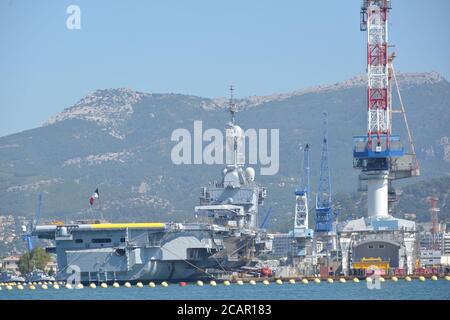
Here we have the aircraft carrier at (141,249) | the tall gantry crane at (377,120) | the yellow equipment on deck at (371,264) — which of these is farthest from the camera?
the tall gantry crane at (377,120)

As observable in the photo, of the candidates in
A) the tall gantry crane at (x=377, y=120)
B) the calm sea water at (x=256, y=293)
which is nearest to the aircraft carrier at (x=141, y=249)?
the calm sea water at (x=256, y=293)

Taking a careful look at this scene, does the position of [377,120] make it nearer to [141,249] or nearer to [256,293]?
[141,249]

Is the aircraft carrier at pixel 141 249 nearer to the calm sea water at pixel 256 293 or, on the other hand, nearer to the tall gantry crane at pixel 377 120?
the calm sea water at pixel 256 293

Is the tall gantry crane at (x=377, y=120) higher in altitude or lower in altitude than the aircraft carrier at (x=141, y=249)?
higher

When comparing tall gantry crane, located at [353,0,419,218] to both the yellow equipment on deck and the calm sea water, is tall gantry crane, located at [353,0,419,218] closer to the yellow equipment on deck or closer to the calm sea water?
the yellow equipment on deck

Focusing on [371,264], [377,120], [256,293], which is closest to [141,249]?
[256,293]

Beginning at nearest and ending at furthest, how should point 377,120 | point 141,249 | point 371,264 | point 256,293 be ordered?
point 256,293
point 141,249
point 371,264
point 377,120

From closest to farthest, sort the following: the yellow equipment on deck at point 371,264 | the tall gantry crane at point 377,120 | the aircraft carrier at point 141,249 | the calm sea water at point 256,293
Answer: the calm sea water at point 256,293
the aircraft carrier at point 141,249
the yellow equipment on deck at point 371,264
the tall gantry crane at point 377,120

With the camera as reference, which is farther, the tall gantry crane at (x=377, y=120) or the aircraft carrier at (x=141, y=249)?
the tall gantry crane at (x=377, y=120)

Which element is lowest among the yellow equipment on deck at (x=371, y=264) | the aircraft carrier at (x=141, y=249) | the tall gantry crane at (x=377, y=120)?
the yellow equipment on deck at (x=371, y=264)

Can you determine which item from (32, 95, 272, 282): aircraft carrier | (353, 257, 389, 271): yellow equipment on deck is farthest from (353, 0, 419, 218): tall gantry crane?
(32, 95, 272, 282): aircraft carrier

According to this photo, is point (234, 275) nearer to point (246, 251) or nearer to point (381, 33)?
point (246, 251)
